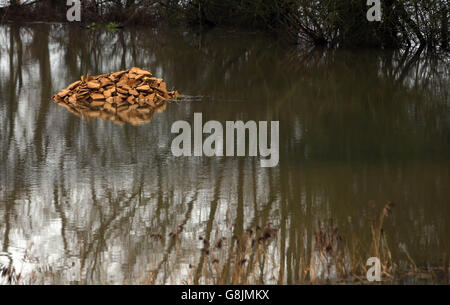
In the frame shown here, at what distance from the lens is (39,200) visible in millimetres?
7137

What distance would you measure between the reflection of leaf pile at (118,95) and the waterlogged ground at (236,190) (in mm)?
343

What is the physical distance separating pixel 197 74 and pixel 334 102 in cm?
436

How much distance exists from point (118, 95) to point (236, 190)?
18.6 ft

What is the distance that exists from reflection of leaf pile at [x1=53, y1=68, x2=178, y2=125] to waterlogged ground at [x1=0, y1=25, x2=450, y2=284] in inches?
13.5

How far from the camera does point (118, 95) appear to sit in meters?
12.8

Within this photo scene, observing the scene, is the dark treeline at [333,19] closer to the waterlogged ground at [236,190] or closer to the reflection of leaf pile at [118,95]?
the waterlogged ground at [236,190]

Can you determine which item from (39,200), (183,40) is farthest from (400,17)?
(39,200)

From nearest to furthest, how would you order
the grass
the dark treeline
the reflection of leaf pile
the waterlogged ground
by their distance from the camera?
1. the grass
2. the waterlogged ground
3. the reflection of leaf pile
4. the dark treeline

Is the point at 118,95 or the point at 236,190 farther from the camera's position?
the point at 118,95

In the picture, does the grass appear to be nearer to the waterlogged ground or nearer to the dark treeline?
the waterlogged ground

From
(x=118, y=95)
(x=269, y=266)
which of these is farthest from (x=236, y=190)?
(x=118, y=95)

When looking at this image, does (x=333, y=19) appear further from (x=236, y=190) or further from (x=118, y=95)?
(x=236, y=190)

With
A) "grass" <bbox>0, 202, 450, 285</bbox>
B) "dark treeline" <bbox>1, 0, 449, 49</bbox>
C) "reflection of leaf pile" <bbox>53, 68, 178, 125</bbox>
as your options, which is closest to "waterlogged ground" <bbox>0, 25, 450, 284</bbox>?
"grass" <bbox>0, 202, 450, 285</bbox>

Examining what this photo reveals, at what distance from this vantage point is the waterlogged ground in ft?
17.6
